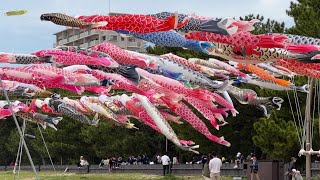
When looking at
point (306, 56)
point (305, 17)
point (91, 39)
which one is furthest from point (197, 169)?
point (91, 39)

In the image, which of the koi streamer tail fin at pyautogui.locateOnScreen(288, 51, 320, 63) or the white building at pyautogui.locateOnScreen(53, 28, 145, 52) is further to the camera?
the white building at pyautogui.locateOnScreen(53, 28, 145, 52)

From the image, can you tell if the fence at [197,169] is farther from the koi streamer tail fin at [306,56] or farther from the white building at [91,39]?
the white building at [91,39]

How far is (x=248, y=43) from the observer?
1491 cm

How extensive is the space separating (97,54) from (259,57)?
19.6 ft

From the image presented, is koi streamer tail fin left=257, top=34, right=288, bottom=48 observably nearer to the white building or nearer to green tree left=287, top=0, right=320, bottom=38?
green tree left=287, top=0, right=320, bottom=38

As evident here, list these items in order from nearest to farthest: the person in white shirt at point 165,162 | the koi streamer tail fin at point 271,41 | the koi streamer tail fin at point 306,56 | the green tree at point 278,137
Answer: the koi streamer tail fin at point 271,41, the koi streamer tail fin at point 306,56, the green tree at point 278,137, the person in white shirt at point 165,162

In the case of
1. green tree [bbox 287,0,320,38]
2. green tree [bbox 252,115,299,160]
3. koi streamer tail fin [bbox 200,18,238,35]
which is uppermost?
koi streamer tail fin [bbox 200,18,238,35]

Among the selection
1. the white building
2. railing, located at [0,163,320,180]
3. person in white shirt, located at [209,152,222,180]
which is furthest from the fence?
the white building

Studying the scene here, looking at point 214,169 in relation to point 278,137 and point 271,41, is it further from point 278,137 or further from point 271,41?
point 278,137

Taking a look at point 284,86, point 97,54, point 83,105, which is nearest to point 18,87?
point 83,105

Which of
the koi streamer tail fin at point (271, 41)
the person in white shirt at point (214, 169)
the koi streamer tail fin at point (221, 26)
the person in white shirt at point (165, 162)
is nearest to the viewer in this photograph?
the koi streamer tail fin at point (221, 26)

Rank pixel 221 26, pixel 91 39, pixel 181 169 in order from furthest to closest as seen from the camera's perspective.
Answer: pixel 91 39 < pixel 181 169 < pixel 221 26

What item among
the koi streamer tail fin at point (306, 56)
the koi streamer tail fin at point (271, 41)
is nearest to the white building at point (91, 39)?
the koi streamer tail fin at point (306, 56)

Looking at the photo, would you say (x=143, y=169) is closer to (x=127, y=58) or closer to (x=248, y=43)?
(x=127, y=58)
